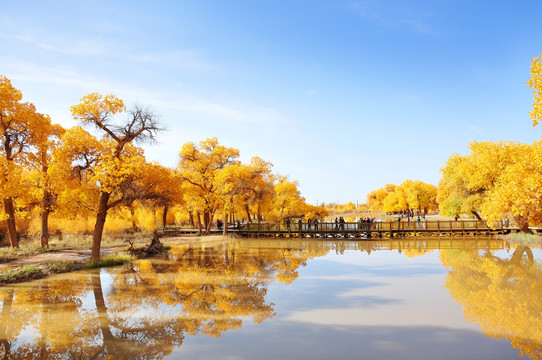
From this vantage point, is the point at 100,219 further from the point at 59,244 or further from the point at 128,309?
the point at 128,309

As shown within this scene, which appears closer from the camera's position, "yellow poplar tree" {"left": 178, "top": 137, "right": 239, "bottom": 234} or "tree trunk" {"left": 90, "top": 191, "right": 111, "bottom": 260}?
"tree trunk" {"left": 90, "top": 191, "right": 111, "bottom": 260}

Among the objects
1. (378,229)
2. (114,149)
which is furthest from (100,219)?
(378,229)

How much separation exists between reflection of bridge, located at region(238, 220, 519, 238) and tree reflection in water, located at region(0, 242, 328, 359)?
22385mm

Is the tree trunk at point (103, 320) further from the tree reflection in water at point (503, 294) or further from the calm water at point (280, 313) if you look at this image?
the tree reflection in water at point (503, 294)

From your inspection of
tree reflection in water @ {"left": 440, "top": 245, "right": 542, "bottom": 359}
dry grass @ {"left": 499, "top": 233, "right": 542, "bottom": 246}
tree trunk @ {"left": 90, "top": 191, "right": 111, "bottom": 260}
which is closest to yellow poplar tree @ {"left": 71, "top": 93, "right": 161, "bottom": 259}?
tree trunk @ {"left": 90, "top": 191, "right": 111, "bottom": 260}

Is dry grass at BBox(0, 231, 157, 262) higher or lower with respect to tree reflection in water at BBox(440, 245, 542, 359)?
higher

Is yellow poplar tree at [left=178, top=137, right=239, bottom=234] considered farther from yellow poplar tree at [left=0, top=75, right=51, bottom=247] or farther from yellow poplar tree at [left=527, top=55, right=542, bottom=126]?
yellow poplar tree at [left=527, top=55, right=542, bottom=126]

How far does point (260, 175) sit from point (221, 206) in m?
6.07

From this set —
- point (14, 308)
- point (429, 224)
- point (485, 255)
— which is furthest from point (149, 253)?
point (429, 224)

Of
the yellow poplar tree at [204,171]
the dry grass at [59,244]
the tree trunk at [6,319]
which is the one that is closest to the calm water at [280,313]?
the tree trunk at [6,319]

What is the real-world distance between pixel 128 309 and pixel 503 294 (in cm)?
1308

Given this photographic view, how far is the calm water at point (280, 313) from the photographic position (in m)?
8.02

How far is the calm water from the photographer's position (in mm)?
8016

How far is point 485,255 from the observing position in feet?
75.4
